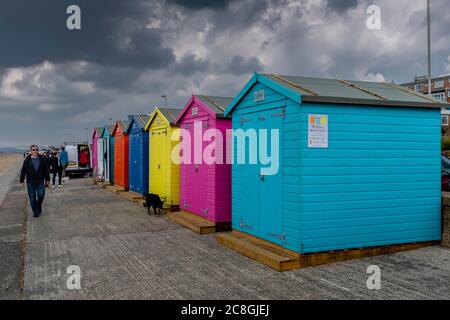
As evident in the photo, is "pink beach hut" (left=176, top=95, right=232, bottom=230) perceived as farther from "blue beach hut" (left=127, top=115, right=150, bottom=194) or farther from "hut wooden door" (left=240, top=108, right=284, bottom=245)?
"blue beach hut" (left=127, top=115, right=150, bottom=194)

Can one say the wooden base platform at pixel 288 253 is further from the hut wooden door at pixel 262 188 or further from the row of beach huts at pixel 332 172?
the hut wooden door at pixel 262 188

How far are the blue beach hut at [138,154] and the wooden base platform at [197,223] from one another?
4409 millimetres

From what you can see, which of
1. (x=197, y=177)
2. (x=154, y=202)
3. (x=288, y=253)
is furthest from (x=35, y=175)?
(x=288, y=253)

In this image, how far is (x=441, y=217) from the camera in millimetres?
7695

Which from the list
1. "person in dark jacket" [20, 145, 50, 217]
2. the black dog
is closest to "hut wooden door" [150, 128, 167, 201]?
the black dog

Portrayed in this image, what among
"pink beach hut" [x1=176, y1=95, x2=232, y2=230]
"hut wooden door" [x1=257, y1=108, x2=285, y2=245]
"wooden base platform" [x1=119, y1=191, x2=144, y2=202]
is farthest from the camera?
"wooden base platform" [x1=119, y1=191, x2=144, y2=202]

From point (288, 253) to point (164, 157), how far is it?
275 inches

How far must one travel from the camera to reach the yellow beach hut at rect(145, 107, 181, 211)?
1248cm

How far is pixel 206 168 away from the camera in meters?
10.1

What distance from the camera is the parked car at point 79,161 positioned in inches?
1200

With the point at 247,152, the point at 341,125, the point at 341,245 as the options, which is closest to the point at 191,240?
the point at 247,152

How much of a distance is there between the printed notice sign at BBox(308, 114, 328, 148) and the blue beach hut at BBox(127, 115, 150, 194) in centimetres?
955
